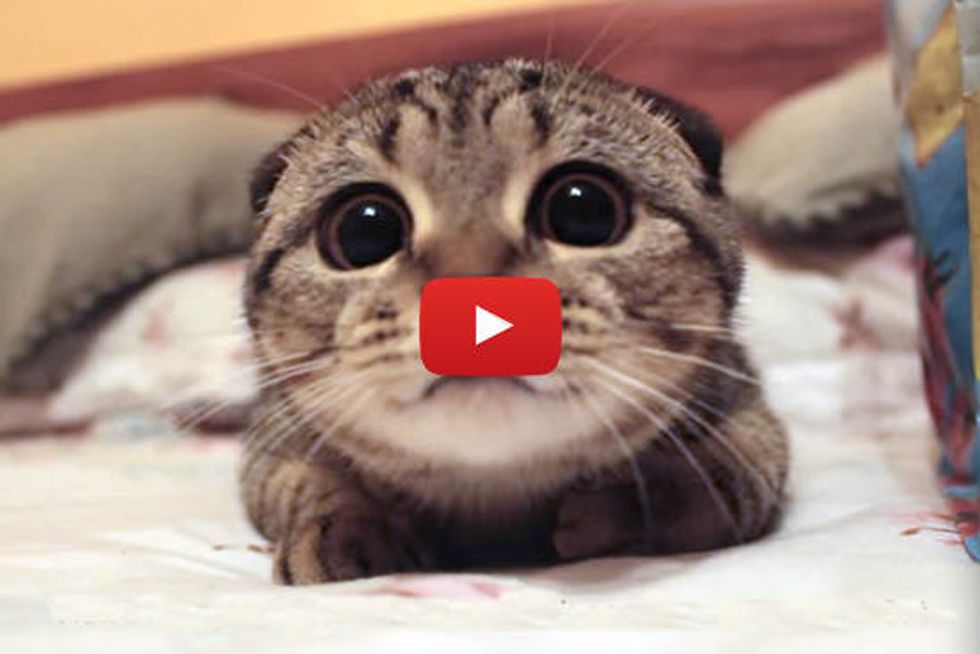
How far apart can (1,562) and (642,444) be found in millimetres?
542

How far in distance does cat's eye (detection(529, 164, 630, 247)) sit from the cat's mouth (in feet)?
0.38

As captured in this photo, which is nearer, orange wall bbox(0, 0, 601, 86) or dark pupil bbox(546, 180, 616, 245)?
dark pupil bbox(546, 180, 616, 245)

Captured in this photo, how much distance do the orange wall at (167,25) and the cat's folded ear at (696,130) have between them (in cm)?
118

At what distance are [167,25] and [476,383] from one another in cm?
190

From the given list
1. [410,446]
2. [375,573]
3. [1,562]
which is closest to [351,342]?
[410,446]

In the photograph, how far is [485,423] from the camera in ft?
2.18

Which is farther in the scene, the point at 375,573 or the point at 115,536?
the point at 115,536

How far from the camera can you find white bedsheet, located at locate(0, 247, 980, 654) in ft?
1.90

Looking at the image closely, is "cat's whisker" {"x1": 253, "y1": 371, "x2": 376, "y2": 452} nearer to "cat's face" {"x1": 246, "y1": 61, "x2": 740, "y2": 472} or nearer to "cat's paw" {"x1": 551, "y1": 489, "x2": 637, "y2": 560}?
"cat's face" {"x1": 246, "y1": 61, "x2": 740, "y2": 472}

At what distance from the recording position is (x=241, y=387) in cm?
157

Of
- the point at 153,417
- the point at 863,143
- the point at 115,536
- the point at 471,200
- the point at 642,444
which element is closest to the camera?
the point at 471,200

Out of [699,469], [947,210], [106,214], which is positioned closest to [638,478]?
[699,469]

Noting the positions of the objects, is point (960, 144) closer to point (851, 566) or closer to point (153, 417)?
point (851, 566)

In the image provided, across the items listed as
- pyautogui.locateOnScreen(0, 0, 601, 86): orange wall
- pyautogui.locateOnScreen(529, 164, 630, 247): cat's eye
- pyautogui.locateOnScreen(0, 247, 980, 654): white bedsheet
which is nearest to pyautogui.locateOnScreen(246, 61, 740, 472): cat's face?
pyautogui.locateOnScreen(529, 164, 630, 247): cat's eye
